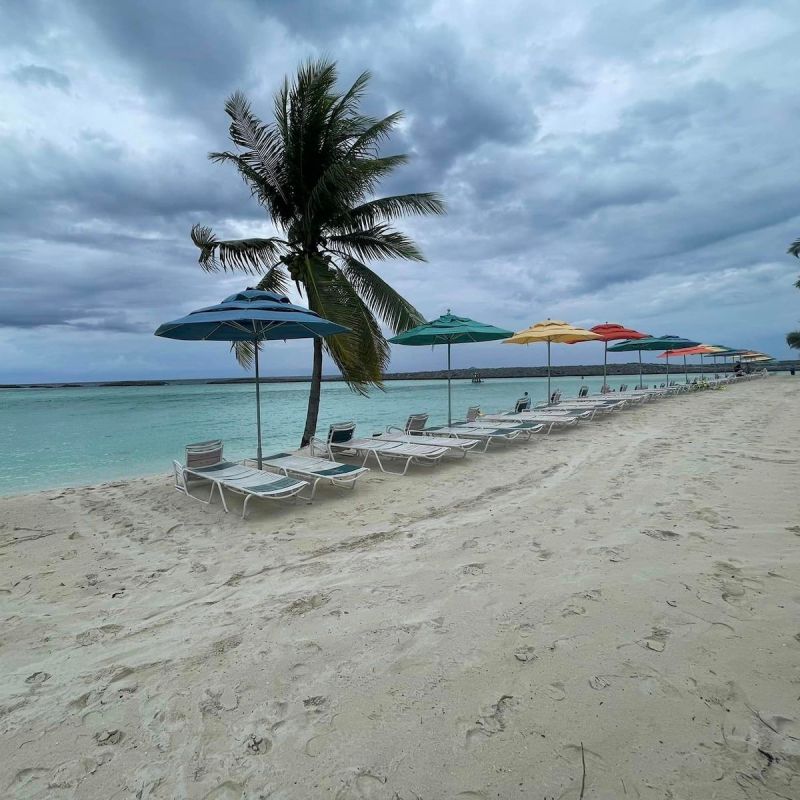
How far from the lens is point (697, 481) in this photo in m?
5.25

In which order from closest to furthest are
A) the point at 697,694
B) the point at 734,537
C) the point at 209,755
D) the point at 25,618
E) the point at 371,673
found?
the point at 209,755 < the point at 697,694 < the point at 371,673 < the point at 25,618 < the point at 734,537

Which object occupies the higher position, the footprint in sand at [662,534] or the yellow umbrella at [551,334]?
the yellow umbrella at [551,334]

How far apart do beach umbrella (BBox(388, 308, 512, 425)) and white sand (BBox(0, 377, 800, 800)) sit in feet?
15.1

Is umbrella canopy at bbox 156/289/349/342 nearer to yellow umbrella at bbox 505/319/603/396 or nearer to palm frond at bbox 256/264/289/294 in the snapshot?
palm frond at bbox 256/264/289/294

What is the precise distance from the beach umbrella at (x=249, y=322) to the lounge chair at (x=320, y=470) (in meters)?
0.41

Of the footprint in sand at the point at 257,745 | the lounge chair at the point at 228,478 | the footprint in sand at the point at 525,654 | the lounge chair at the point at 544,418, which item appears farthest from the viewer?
the lounge chair at the point at 544,418

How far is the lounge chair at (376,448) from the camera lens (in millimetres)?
7027

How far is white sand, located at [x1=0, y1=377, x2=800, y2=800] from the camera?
1651mm

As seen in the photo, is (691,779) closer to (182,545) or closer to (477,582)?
(477,582)

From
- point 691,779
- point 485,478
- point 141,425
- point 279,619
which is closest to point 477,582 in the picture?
point 279,619

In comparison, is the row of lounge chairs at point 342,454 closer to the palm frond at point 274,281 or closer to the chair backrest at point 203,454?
the chair backrest at point 203,454

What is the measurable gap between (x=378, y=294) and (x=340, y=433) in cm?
335

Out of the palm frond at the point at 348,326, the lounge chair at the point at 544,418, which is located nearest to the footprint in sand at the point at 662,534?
the palm frond at the point at 348,326

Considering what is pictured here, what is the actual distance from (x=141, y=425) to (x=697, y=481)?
21.0 m
